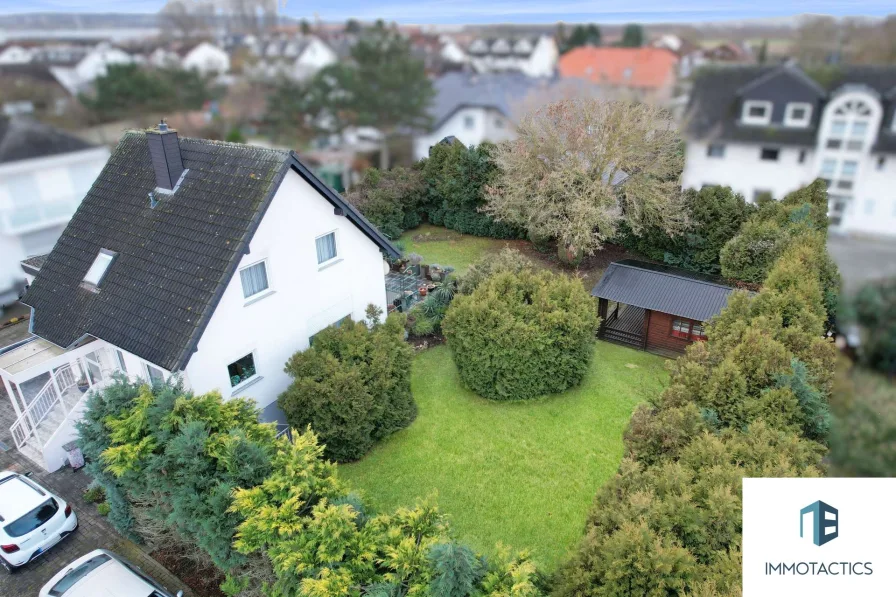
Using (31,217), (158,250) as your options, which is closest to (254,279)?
(158,250)

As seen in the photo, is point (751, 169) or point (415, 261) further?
point (415, 261)

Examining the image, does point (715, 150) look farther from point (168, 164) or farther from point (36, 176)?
point (168, 164)

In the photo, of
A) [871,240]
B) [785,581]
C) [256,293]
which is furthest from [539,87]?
[256,293]

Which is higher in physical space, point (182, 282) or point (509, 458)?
point (182, 282)

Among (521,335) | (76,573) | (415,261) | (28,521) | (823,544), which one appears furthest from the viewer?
(415,261)

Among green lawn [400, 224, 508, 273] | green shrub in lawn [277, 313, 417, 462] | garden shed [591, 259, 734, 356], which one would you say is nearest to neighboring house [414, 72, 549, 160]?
green shrub in lawn [277, 313, 417, 462]

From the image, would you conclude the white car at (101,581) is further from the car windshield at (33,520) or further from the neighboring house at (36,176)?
the neighboring house at (36,176)

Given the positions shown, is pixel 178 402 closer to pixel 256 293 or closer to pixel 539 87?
pixel 256 293
